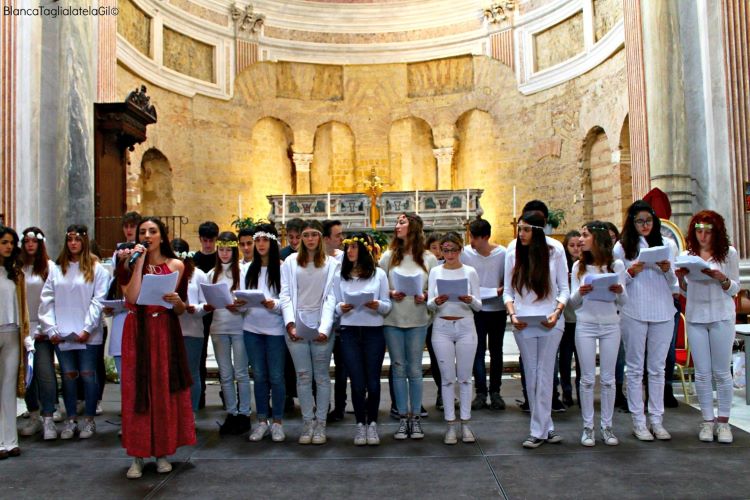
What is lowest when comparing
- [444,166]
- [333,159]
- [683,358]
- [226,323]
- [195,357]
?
[683,358]

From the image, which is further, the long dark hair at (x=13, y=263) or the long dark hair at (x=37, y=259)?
the long dark hair at (x=37, y=259)

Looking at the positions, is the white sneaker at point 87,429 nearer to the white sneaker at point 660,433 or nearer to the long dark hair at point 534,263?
the long dark hair at point 534,263

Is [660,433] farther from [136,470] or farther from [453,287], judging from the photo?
[136,470]

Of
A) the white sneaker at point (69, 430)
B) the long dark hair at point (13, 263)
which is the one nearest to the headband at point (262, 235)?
the long dark hair at point (13, 263)

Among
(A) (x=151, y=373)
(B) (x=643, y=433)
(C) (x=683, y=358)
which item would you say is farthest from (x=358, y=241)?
(C) (x=683, y=358)

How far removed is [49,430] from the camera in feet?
17.3

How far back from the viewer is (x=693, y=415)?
566cm

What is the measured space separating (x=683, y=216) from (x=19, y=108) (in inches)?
390

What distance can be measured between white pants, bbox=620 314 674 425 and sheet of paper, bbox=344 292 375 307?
6.69 feet

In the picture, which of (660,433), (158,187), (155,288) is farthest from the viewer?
(158,187)

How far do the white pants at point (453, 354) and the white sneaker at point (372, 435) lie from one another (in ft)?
1.84

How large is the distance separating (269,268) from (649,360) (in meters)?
3.11

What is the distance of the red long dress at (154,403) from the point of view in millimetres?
4207

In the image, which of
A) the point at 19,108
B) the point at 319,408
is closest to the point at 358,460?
the point at 319,408
